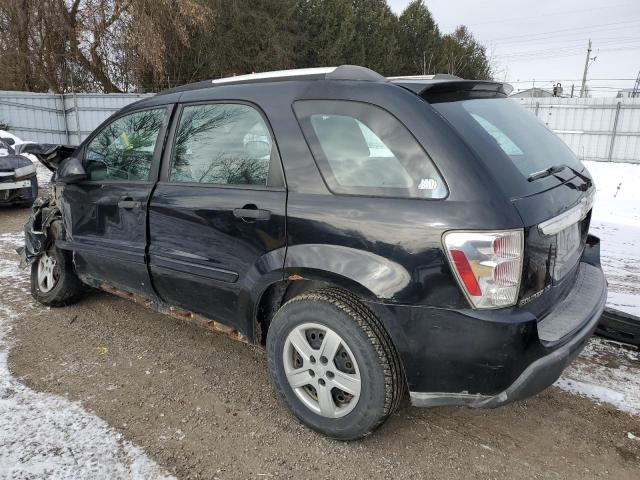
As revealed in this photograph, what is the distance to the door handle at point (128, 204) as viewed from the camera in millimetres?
3186

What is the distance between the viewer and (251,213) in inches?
101

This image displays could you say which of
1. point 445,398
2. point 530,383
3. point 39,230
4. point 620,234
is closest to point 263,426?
point 445,398

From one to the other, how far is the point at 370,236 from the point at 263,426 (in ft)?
4.07

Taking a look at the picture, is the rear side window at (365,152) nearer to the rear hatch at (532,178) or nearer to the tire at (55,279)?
the rear hatch at (532,178)

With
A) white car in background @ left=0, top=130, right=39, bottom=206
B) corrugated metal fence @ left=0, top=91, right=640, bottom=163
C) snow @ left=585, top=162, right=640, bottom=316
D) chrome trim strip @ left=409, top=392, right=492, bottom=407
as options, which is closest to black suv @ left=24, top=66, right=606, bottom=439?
chrome trim strip @ left=409, top=392, right=492, bottom=407

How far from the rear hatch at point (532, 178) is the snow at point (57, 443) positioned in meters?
1.97

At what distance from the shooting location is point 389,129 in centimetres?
223

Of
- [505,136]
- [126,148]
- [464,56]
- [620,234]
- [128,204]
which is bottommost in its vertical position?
[620,234]

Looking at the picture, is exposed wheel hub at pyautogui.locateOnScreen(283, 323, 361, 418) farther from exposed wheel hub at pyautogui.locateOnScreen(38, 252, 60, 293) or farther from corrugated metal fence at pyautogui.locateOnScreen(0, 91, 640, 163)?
corrugated metal fence at pyautogui.locateOnScreen(0, 91, 640, 163)

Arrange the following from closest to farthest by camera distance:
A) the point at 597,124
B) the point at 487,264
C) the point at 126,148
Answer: the point at 487,264 < the point at 126,148 < the point at 597,124

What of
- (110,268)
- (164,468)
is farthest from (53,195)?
(164,468)

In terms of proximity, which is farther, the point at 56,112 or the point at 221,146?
the point at 56,112

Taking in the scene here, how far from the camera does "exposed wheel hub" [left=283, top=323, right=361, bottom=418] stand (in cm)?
236

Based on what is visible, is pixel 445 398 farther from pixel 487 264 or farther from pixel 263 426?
pixel 263 426
